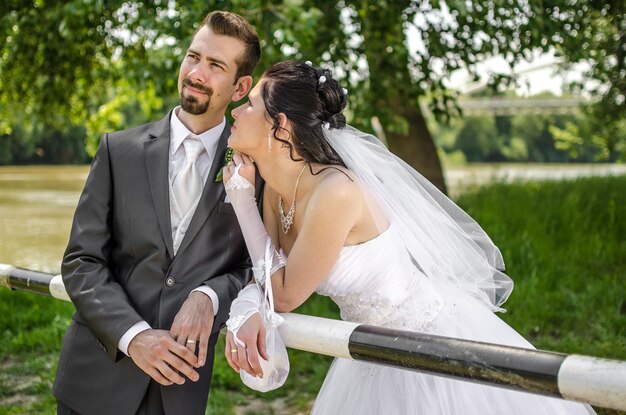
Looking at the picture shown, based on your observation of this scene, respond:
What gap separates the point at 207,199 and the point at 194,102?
34 centimetres

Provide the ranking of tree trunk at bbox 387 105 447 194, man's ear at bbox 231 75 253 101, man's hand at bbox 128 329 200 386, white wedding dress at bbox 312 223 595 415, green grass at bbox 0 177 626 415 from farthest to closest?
tree trunk at bbox 387 105 447 194
green grass at bbox 0 177 626 415
man's ear at bbox 231 75 253 101
white wedding dress at bbox 312 223 595 415
man's hand at bbox 128 329 200 386

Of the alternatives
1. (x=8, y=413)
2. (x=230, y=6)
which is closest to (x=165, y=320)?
(x=8, y=413)

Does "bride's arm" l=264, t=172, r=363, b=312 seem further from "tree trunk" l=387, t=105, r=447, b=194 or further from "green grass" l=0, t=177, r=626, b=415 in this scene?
"tree trunk" l=387, t=105, r=447, b=194

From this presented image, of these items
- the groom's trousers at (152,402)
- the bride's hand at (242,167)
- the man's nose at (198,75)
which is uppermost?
the man's nose at (198,75)

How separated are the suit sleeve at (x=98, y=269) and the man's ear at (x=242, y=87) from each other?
48cm

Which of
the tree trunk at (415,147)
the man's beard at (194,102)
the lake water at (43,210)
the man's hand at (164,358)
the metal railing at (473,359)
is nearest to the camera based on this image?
the metal railing at (473,359)

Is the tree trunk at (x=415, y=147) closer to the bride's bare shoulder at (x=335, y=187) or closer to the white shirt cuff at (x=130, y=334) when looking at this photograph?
the bride's bare shoulder at (x=335, y=187)

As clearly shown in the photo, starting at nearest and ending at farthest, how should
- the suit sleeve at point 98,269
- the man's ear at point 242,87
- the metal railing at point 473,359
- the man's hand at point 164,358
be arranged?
the metal railing at point 473,359, the man's hand at point 164,358, the suit sleeve at point 98,269, the man's ear at point 242,87

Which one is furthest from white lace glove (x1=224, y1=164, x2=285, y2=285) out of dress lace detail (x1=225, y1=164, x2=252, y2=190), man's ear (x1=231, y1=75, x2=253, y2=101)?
man's ear (x1=231, y1=75, x2=253, y2=101)

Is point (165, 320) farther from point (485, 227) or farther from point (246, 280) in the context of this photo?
point (485, 227)

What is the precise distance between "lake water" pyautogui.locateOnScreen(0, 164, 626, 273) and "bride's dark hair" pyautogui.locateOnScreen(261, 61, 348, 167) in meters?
7.52

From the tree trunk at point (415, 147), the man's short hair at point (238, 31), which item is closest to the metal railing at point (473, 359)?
the man's short hair at point (238, 31)

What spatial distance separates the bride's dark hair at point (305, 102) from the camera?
237 centimetres

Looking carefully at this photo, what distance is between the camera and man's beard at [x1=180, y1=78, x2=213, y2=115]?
7.94 ft
